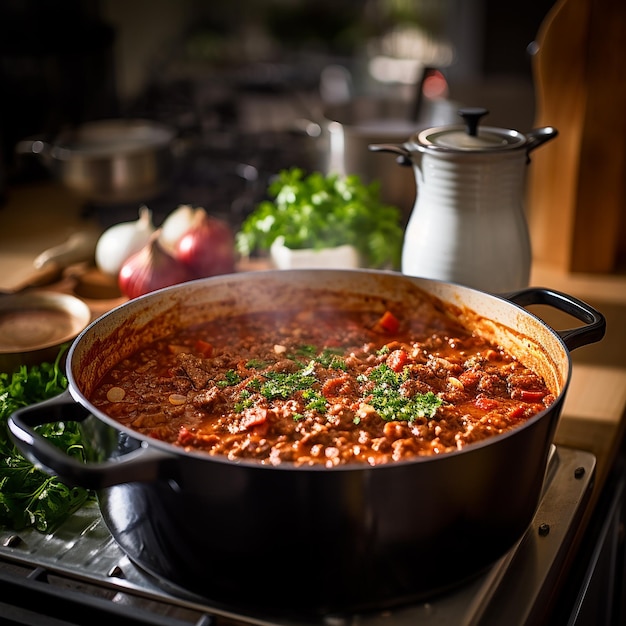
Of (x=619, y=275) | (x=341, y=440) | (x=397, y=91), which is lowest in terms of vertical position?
(x=619, y=275)

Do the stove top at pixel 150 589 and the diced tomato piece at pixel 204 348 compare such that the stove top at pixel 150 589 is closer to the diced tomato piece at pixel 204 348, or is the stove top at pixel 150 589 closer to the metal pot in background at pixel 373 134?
the diced tomato piece at pixel 204 348

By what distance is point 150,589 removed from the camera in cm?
110

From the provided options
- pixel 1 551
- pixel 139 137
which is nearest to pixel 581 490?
pixel 1 551

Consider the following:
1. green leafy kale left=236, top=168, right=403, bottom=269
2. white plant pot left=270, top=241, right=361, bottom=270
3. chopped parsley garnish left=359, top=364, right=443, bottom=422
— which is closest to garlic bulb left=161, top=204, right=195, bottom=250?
green leafy kale left=236, top=168, right=403, bottom=269

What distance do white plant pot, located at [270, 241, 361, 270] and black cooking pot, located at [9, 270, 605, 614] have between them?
0.94 meters

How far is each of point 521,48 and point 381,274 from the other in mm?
4841

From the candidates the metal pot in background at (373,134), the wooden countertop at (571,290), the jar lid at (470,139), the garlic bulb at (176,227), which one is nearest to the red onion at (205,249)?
the garlic bulb at (176,227)

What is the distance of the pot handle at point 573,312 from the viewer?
130cm

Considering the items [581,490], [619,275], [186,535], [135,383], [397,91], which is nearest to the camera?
[186,535]

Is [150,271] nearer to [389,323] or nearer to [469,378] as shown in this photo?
[389,323]

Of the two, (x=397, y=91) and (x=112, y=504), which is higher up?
(x=397, y=91)

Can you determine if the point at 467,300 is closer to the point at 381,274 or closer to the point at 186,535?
the point at 381,274

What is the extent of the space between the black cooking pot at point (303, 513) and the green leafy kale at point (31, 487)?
15 centimetres

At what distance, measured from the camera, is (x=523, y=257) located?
1764 mm
